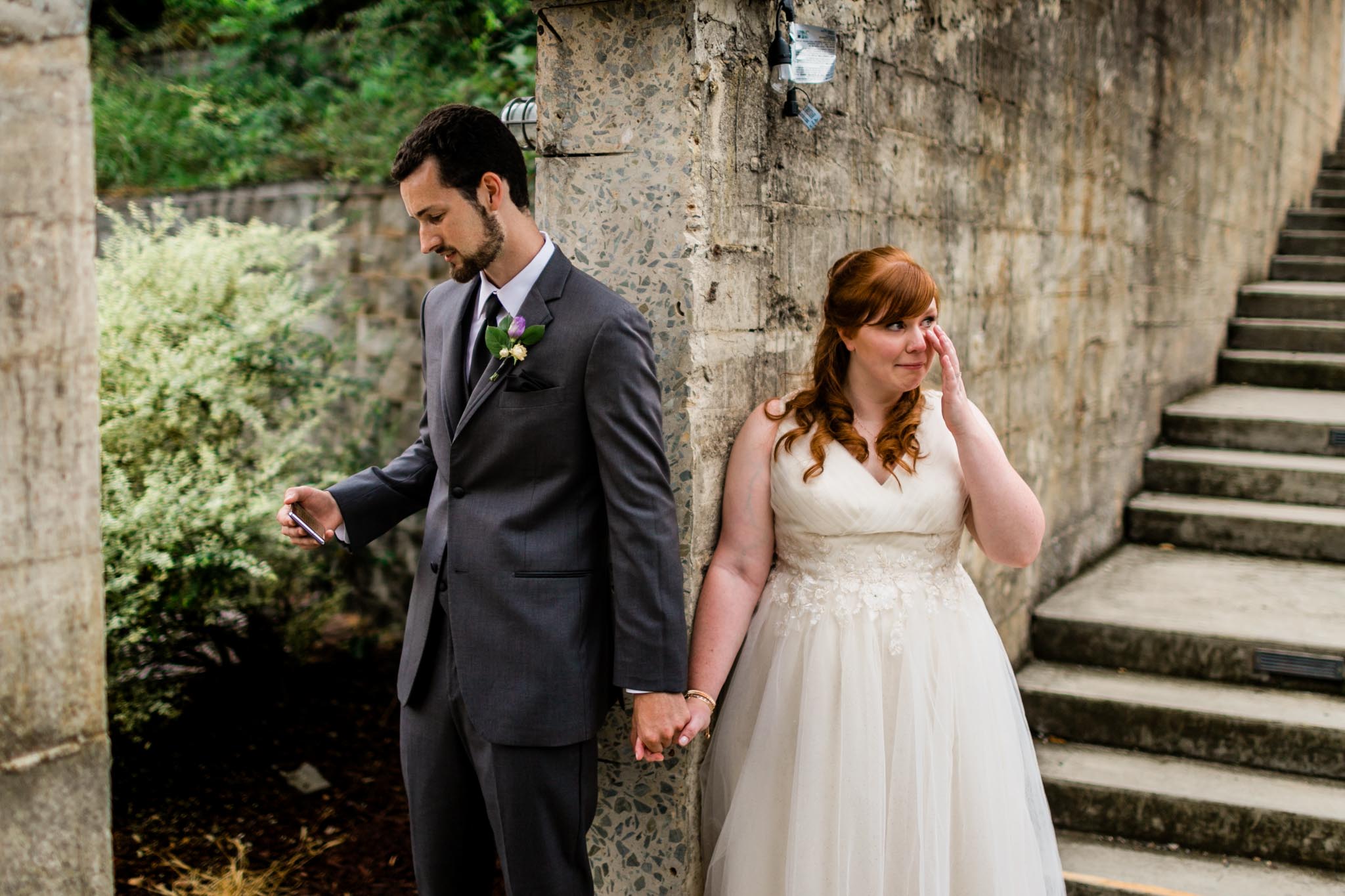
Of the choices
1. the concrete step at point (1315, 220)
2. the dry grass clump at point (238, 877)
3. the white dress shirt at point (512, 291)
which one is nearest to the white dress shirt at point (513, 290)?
the white dress shirt at point (512, 291)

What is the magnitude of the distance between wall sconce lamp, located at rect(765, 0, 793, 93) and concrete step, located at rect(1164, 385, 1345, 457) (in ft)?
14.1

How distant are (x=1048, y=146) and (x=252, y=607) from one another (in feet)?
12.4

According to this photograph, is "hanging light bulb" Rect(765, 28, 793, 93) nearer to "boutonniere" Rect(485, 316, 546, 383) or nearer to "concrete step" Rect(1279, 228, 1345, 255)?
"boutonniere" Rect(485, 316, 546, 383)

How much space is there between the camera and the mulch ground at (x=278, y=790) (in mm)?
3990

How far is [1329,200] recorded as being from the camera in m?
9.73

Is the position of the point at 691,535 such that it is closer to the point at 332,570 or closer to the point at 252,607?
the point at 252,607

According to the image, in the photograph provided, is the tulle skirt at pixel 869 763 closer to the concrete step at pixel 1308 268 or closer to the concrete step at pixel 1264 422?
the concrete step at pixel 1264 422

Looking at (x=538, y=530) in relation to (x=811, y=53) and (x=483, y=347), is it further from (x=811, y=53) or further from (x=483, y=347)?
(x=811, y=53)

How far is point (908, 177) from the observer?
352 cm

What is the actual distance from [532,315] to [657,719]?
82 centimetres

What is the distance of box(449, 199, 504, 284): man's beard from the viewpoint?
227cm

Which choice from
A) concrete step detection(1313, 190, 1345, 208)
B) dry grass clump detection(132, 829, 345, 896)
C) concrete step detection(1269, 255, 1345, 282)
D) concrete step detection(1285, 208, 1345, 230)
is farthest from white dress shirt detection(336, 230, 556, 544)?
concrete step detection(1313, 190, 1345, 208)

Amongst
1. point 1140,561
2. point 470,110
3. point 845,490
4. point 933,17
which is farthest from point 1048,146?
point 470,110

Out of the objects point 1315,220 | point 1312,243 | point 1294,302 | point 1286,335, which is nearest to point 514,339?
point 1286,335
